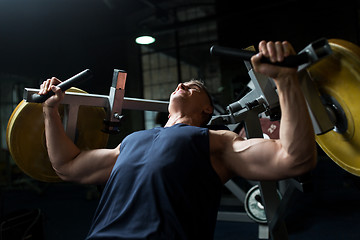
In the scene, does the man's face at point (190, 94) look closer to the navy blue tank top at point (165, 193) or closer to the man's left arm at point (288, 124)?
the navy blue tank top at point (165, 193)

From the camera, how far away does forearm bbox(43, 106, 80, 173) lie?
1292mm

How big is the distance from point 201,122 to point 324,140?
20.7 inches

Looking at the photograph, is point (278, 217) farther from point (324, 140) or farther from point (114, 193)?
point (114, 193)

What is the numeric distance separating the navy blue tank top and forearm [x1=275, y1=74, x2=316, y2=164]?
308 millimetres

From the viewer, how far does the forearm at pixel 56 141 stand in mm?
1292

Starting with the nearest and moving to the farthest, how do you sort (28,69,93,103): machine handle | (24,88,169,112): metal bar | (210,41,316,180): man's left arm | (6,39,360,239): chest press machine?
(210,41,316,180): man's left arm → (6,39,360,239): chest press machine → (28,69,93,103): machine handle → (24,88,169,112): metal bar

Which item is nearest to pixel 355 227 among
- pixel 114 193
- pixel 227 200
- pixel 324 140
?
pixel 227 200

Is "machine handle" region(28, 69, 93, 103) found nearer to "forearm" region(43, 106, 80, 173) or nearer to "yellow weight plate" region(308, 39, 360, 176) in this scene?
"forearm" region(43, 106, 80, 173)

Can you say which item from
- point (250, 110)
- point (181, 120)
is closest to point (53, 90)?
point (181, 120)

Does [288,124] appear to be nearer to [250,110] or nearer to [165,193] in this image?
[165,193]

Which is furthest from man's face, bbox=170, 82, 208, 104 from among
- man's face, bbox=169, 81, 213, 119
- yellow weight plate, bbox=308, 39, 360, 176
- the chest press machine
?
yellow weight plate, bbox=308, 39, 360, 176

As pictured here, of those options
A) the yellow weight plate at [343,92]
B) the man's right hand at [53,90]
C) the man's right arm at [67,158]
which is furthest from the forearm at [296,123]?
the man's right hand at [53,90]

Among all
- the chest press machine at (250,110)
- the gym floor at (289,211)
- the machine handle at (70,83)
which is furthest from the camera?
the gym floor at (289,211)

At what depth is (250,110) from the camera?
4.82ft
